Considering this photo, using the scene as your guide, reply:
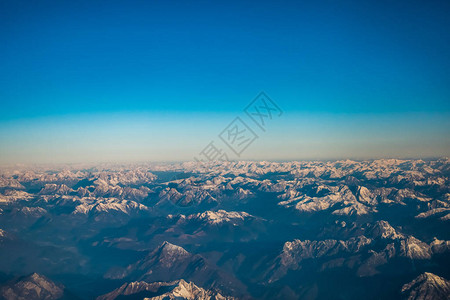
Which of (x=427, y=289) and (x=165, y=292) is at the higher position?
(x=165, y=292)

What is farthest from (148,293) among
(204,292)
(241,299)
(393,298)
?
(393,298)

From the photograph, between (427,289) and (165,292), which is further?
(427,289)

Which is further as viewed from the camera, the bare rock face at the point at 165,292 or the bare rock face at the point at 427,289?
the bare rock face at the point at 427,289

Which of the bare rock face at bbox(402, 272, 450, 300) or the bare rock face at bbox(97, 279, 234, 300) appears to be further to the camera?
the bare rock face at bbox(402, 272, 450, 300)
